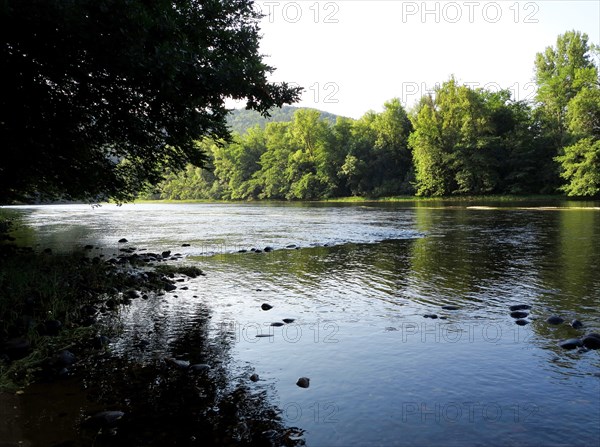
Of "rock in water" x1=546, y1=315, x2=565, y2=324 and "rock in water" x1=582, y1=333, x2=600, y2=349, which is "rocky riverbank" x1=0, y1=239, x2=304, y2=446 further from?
"rock in water" x1=546, y1=315, x2=565, y2=324

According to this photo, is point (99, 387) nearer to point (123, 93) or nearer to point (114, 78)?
point (114, 78)

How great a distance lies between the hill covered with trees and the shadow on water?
148 ft

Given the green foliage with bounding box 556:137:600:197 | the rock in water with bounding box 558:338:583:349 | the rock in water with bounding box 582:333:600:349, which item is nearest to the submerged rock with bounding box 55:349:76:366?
the rock in water with bounding box 558:338:583:349

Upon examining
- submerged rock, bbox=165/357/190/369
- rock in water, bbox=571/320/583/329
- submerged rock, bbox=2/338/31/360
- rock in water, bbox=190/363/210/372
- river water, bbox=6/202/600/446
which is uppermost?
submerged rock, bbox=2/338/31/360

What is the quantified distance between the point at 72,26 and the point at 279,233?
86.3 feet

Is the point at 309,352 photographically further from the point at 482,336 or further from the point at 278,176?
the point at 278,176

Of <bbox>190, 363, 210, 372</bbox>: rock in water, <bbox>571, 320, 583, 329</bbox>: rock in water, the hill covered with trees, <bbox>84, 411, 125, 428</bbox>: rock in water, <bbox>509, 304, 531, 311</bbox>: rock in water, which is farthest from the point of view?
the hill covered with trees

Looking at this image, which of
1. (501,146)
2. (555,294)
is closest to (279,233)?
(555,294)

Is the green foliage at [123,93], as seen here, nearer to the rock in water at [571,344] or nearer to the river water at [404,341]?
the river water at [404,341]

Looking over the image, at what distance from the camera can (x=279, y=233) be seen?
35938mm

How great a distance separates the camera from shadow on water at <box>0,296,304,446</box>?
6219mm

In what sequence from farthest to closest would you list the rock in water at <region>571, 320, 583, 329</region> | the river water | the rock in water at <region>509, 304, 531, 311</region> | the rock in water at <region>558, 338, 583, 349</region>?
the rock in water at <region>509, 304, 531, 311</region> → the rock in water at <region>571, 320, 583, 329</region> → the rock in water at <region>558, 338, 583, 349</region> → the river water

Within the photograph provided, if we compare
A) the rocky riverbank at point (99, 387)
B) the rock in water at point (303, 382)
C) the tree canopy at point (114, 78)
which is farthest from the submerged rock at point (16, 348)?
the tree canopy at point (114, 78)

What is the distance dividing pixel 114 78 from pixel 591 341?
13794 mm
